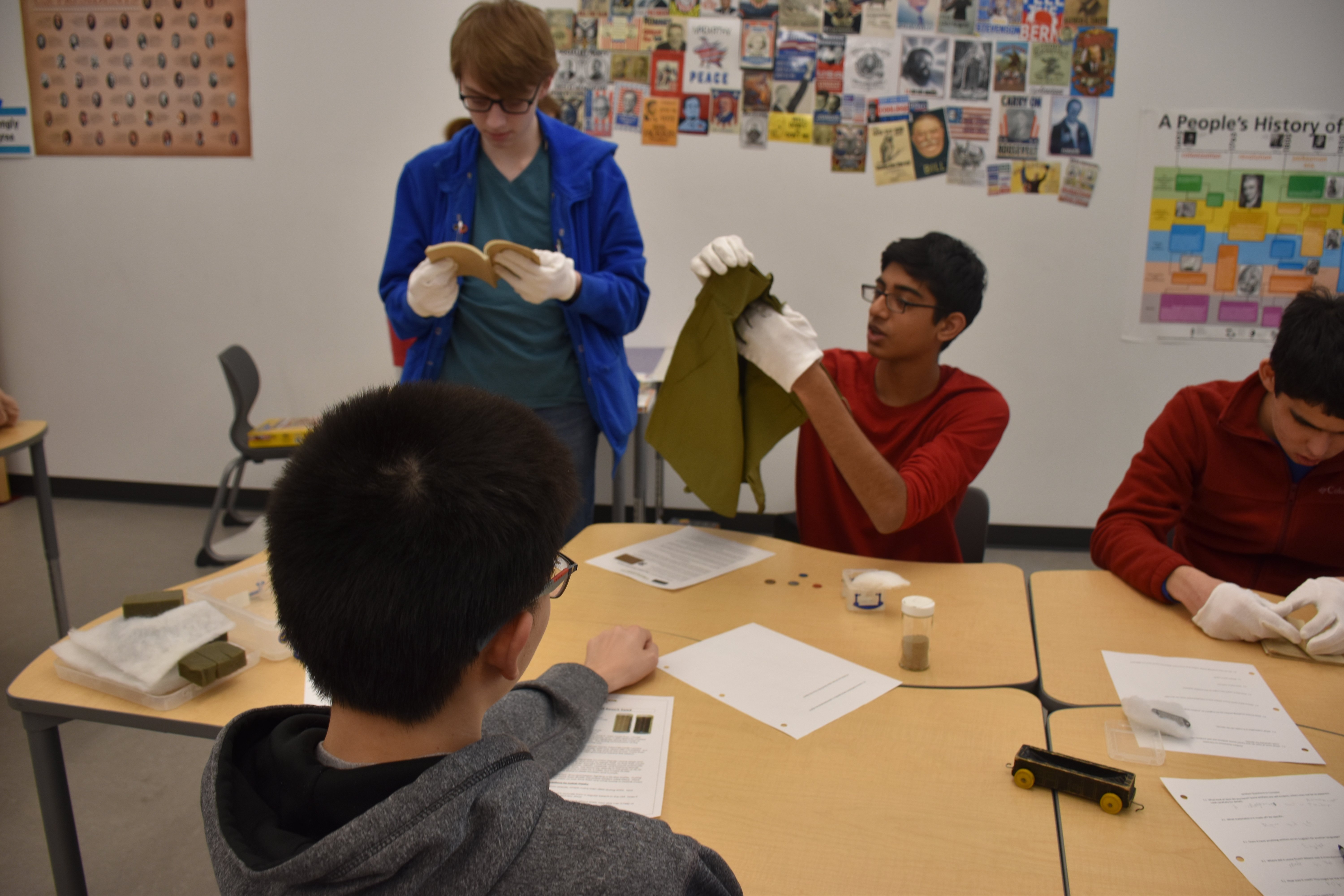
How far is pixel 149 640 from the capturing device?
46.3 inches

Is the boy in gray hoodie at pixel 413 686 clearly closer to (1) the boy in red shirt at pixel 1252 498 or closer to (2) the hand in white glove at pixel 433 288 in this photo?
(1) the boy in red shirt at pixel 1252 498

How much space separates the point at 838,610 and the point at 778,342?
514 mm

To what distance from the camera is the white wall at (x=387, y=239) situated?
11.2 ft

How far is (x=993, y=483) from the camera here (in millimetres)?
3713

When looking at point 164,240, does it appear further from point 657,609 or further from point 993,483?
point 993,483

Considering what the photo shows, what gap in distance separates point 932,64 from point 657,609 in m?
2.87

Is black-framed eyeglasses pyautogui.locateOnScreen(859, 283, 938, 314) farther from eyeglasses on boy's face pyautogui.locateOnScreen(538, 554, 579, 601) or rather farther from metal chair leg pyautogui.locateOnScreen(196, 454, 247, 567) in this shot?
metal chair leg pyautogui.locateOnScreen(196, 454, 247, 567)

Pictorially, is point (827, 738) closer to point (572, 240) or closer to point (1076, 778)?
point (1076, 778)

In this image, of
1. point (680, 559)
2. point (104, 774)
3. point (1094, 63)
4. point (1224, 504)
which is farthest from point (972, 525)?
point (1094, 63)

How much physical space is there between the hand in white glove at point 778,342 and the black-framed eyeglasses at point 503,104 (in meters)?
0.67

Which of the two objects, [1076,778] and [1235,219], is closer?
[1076,778]

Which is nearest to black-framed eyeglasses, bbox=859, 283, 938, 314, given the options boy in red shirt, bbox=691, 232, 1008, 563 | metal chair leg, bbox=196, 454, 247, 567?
boy in red shirt, bbox=691, 232, 1008, 563

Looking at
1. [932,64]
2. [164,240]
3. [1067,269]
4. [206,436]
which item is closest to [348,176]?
[164,240]

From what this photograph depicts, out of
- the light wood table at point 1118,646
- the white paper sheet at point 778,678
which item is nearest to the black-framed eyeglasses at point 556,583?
the white paper sheet at point 778,678
